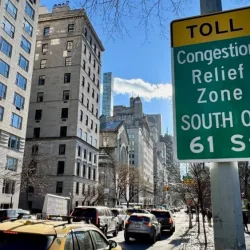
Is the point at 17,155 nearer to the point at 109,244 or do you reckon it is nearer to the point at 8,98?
the point at 8,98

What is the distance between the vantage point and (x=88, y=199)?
59375mm

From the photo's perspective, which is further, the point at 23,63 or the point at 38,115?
the point at 38,115

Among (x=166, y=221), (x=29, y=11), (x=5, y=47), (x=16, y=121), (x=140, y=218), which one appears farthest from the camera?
(x=29, y=11)

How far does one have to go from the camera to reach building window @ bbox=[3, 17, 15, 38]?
140 ft

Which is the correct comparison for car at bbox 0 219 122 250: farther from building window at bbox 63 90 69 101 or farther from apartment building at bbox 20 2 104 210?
building window at bbox 63 90 69 101

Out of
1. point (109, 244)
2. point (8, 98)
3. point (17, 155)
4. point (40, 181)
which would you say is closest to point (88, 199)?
point (40, 181)

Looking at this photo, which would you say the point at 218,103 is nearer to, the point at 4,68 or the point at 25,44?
the point at 4,68

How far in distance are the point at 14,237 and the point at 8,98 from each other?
40.9 m

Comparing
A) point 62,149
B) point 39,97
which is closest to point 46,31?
point 39,97

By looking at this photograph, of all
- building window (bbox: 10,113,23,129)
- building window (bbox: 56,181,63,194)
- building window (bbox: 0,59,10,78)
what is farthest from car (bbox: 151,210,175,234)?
building window (bbox: 56,181,63,194)

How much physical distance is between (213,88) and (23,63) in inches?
1914

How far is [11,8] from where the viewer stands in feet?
146

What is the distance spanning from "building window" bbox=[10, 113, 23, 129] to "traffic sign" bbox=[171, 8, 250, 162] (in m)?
44.6

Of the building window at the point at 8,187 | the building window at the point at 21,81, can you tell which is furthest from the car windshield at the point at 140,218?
the building window at the point at 21,81
